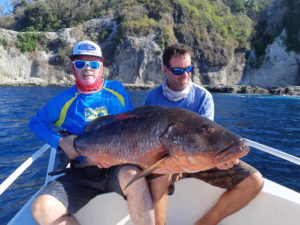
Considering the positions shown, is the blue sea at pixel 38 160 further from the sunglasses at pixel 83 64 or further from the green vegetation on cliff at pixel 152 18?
the green vegetation on cliff at pixel 152 18

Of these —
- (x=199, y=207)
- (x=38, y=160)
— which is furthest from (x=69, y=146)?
(x=38, y=160)

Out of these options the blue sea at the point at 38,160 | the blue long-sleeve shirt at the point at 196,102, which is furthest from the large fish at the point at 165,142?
the blue sea at the point at 38,160

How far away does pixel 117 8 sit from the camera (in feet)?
215

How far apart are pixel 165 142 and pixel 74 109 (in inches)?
60.6

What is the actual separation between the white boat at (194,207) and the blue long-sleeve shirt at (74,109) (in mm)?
520

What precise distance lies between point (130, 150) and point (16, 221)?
148 cm

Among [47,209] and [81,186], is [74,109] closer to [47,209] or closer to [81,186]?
[81,186]

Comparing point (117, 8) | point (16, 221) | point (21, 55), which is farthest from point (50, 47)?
point (16, 221)

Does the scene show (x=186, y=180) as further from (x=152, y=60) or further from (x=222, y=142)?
(x=152, y=60)

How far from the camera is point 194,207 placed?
3.33 metres

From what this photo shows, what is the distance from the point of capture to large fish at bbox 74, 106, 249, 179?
2070 mm

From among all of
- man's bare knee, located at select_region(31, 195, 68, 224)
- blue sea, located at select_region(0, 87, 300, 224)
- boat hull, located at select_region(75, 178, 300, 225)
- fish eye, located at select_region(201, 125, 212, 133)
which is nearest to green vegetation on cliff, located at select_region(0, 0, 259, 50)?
blue sea, located at select_region(0, 87, 300, 224)

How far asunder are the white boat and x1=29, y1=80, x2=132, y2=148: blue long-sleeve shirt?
520mm

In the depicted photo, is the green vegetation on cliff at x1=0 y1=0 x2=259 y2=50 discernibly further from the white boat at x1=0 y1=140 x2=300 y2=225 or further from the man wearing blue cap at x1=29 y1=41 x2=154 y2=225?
the white boat at x1=0 y1=140 x2=300 y2=225
